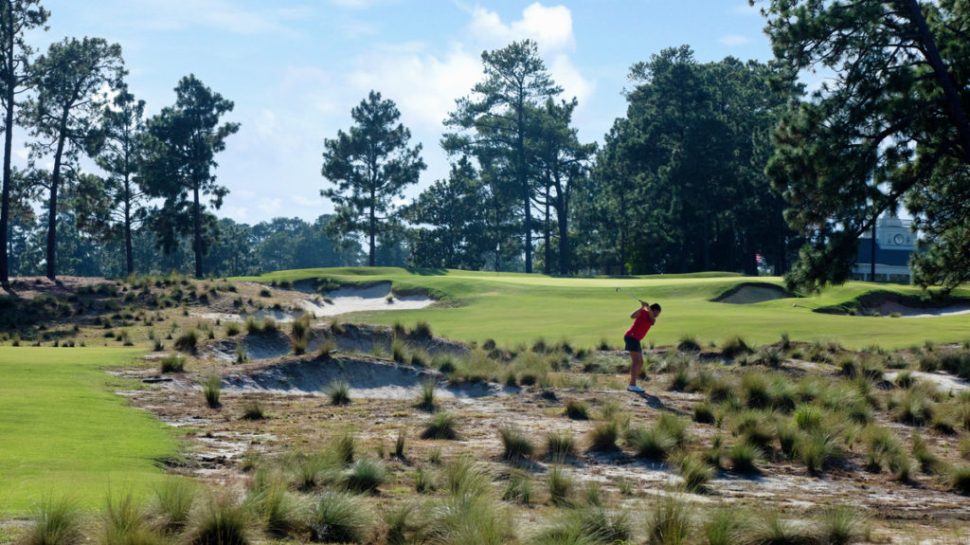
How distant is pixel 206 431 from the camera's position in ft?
45.0

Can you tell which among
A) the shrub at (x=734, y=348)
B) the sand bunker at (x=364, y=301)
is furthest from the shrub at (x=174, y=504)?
the sand bunker at (x=364, y=301)

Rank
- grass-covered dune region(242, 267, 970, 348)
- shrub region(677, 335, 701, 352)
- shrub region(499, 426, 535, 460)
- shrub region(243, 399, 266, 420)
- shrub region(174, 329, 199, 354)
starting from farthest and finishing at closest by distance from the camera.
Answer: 1. grass-covered dune region(242, 267, 970, 348)
2. shrub region(677, 335, 701, 352)
3. shrub region(174, 329, 199, 354)
4. shrub region(243, 399, 266, 420)
5. shrub region(499, 426, 535, 460)

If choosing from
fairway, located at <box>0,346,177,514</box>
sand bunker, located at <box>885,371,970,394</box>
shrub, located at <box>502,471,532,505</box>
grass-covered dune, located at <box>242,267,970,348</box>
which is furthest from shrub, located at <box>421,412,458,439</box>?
grass-covered dune, located at <box>242,267,970,348</box>

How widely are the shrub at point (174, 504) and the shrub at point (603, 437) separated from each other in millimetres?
6473

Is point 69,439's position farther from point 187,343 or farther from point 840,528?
point 187,343

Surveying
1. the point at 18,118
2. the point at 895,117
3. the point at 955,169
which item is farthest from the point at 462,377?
the point at 18,118

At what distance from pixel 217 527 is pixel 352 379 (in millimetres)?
13114

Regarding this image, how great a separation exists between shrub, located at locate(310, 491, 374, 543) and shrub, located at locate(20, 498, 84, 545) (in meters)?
1.93

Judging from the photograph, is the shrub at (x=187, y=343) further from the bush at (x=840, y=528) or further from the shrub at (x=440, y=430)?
the bush at (x=840, y=528)

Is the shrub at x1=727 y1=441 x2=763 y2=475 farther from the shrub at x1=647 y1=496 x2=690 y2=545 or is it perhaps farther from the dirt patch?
the dirt patch

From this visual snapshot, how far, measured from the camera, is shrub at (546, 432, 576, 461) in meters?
13.1

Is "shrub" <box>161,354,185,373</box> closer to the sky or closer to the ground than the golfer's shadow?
closer to the sky

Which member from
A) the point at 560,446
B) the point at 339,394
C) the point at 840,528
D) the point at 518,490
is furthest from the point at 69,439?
the point at 840,528

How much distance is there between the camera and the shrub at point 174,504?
8.00 metres
